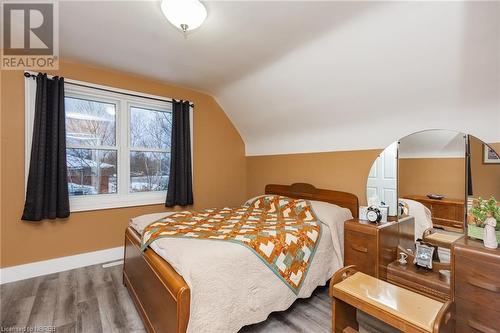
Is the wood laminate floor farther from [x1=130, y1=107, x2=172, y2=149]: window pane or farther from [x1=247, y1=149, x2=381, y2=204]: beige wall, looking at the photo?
[x1=130, y1=107, x2=172, y2=149]: window pane

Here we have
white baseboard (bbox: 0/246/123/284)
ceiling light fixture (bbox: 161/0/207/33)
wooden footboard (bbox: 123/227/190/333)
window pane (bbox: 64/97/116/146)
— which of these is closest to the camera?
wooden footboard (bbox: 123/227/190/333)

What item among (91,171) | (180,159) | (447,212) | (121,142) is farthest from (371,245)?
(91,171)

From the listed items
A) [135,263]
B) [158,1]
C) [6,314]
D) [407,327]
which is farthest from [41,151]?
[407,327]

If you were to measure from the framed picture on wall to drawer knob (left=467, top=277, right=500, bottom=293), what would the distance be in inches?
35.2

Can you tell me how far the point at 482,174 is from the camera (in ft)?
5.75

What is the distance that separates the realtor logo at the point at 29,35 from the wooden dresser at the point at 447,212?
3.51 metres

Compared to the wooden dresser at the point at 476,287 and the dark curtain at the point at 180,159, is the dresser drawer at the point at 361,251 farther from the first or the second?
the dark curtain at the point at 180,159

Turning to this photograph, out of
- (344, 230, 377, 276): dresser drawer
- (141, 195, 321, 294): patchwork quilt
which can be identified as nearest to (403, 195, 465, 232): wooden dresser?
(344, 230, 377, 276): dresser drawer

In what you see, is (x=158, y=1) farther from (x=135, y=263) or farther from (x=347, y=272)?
(x=347, y=272)

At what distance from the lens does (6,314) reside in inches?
75.8

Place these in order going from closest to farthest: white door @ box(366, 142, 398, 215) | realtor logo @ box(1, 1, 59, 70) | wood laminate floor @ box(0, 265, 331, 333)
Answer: wood laminate floor @ box(0, 265, 331, 333), realtor logo @ box(1, 1, 59, 70), white door @ box(366, 142, 398, 215)

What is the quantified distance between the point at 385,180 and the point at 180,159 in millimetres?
2665

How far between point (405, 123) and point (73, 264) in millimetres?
4060

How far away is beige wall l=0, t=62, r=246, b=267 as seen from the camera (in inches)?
98.4
